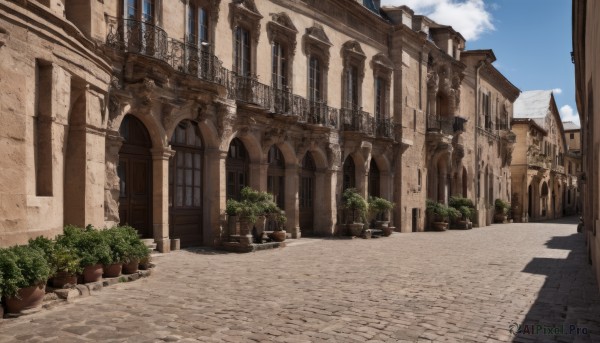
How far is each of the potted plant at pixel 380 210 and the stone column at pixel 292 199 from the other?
3769 mm

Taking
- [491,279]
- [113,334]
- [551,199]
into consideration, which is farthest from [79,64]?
[551,199]

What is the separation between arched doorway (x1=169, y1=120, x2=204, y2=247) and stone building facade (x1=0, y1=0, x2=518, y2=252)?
0.04 metres

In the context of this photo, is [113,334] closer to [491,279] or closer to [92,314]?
[92,314]

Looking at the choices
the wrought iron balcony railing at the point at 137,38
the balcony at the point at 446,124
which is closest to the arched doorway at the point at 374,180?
the balcony at the point at 446,124

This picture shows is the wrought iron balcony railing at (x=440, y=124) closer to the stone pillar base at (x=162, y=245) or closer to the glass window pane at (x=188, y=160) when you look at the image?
the glass window pane at (x=188, y=160)

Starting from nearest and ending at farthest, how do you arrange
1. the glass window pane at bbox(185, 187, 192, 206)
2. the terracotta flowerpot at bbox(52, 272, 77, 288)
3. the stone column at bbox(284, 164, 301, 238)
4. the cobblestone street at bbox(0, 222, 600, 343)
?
the cobblestone street at bbox(0, 222, 600, 343) < the terracotta flowerpot at bbox(52, 272, 77, 288) < the glass window pane at bbox(185, 187, 192, 206) < the stone column at bbox(284, 164, 301, 238)

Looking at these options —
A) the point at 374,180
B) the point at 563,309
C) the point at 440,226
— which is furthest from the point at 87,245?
the point at 440,226

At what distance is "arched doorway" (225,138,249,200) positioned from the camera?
15.4 metres

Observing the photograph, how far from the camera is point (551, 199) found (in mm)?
47031

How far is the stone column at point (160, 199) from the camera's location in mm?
12320

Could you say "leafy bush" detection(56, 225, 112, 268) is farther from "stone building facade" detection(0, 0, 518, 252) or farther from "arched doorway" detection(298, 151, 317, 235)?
"arched doorway" detection(298, 151, 317, 235)

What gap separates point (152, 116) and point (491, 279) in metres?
8.41

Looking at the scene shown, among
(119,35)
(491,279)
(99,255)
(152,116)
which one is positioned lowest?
(491,279)

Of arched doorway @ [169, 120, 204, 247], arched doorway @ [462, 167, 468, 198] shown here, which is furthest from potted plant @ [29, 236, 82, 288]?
arched doorway @ [462, 167, 468, 198]
